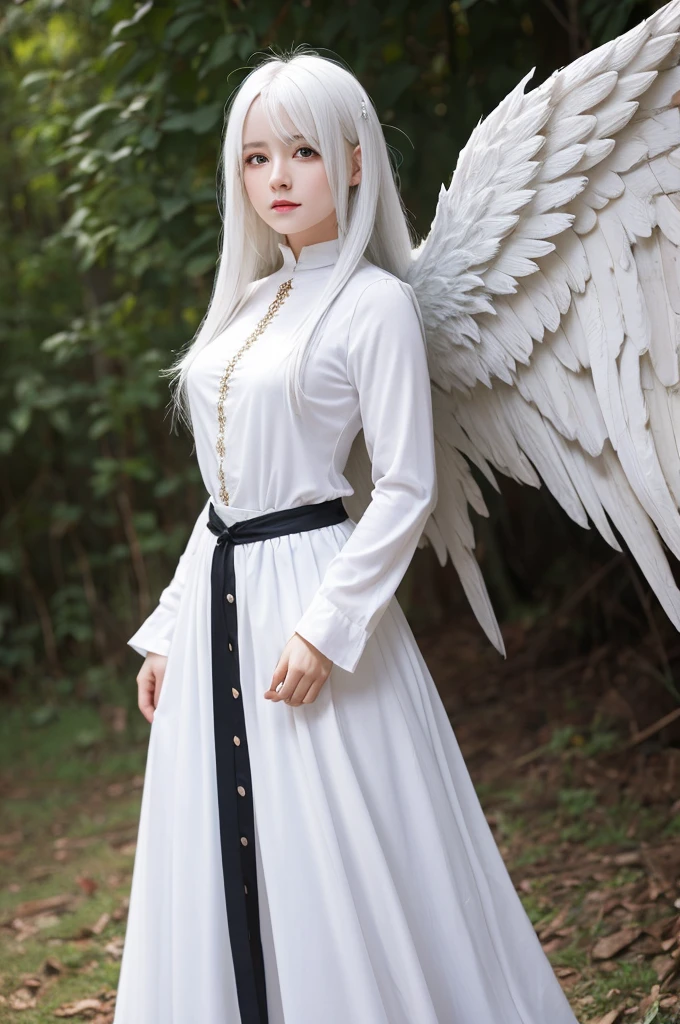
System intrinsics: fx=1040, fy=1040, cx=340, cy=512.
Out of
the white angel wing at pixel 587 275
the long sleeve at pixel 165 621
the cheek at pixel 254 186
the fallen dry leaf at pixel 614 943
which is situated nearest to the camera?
the white angel wing at pixel 587 275

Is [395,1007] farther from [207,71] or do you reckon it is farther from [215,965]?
[207,71]

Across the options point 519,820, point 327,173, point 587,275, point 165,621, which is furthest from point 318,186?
point 519,820

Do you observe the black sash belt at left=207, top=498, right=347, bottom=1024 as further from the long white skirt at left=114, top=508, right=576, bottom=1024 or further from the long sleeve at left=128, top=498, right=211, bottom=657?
the long sleeve at left=128, top=498, right=211, bottom=657

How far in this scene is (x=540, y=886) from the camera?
2.46m

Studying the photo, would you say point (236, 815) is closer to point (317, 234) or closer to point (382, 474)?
point (382, 474)

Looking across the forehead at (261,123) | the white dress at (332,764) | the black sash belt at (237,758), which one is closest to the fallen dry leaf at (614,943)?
the white dress at (332,764)

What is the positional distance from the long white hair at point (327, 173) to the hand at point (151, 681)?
530 mm

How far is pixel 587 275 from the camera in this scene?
1.51 m

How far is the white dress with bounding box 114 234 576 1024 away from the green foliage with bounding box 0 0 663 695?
0.45m

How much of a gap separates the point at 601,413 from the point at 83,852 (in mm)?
2273

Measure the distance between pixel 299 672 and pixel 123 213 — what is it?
184 centimetres

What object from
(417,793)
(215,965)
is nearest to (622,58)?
(417,793)

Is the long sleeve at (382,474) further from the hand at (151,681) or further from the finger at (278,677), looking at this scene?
the hand at (151,681)

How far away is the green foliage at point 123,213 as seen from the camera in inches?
97.0
